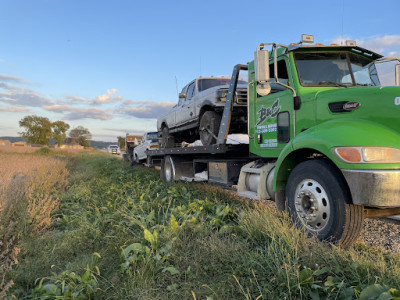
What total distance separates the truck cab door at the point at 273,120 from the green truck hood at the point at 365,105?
1.92 ft

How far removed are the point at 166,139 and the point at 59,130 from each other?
65.3 meters

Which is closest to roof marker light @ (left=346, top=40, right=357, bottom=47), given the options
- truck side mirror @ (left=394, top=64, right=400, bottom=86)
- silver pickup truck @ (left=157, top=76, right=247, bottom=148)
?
truck side mirror @ (left=394, top=64, right=400, bottom=86)

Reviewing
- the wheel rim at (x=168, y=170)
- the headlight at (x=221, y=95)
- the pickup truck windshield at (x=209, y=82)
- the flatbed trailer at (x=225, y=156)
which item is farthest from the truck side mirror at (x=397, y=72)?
the wheel rim at (x=168, y=170)

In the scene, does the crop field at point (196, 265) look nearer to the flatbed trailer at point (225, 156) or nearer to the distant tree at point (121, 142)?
the flatbed trailer at point (225, 156)

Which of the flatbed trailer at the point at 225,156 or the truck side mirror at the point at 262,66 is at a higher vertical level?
the truck side mirror at the point at 262,66

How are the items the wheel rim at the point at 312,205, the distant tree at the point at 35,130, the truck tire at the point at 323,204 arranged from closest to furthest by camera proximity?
the truck tire at the point at 323,204, the wheel rim at the point at 312,205, the distant tree at the point at 35,130

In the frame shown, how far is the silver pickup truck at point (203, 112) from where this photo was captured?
6.26 m

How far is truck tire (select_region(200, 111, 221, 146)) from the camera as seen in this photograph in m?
6.82

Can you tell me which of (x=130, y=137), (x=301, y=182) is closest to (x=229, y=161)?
(x=301, y=182)

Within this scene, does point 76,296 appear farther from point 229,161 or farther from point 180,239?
point 229,161

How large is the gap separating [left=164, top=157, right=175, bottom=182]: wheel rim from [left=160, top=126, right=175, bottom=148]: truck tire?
1634 mm

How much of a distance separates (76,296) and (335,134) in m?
2.98

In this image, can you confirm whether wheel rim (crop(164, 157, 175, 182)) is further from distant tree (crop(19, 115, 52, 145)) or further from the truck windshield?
distant tree (crop(19, 115, 52, 145))

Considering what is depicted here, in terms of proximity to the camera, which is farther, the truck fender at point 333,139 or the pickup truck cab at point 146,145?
the pickup truck cab at point 146,145
